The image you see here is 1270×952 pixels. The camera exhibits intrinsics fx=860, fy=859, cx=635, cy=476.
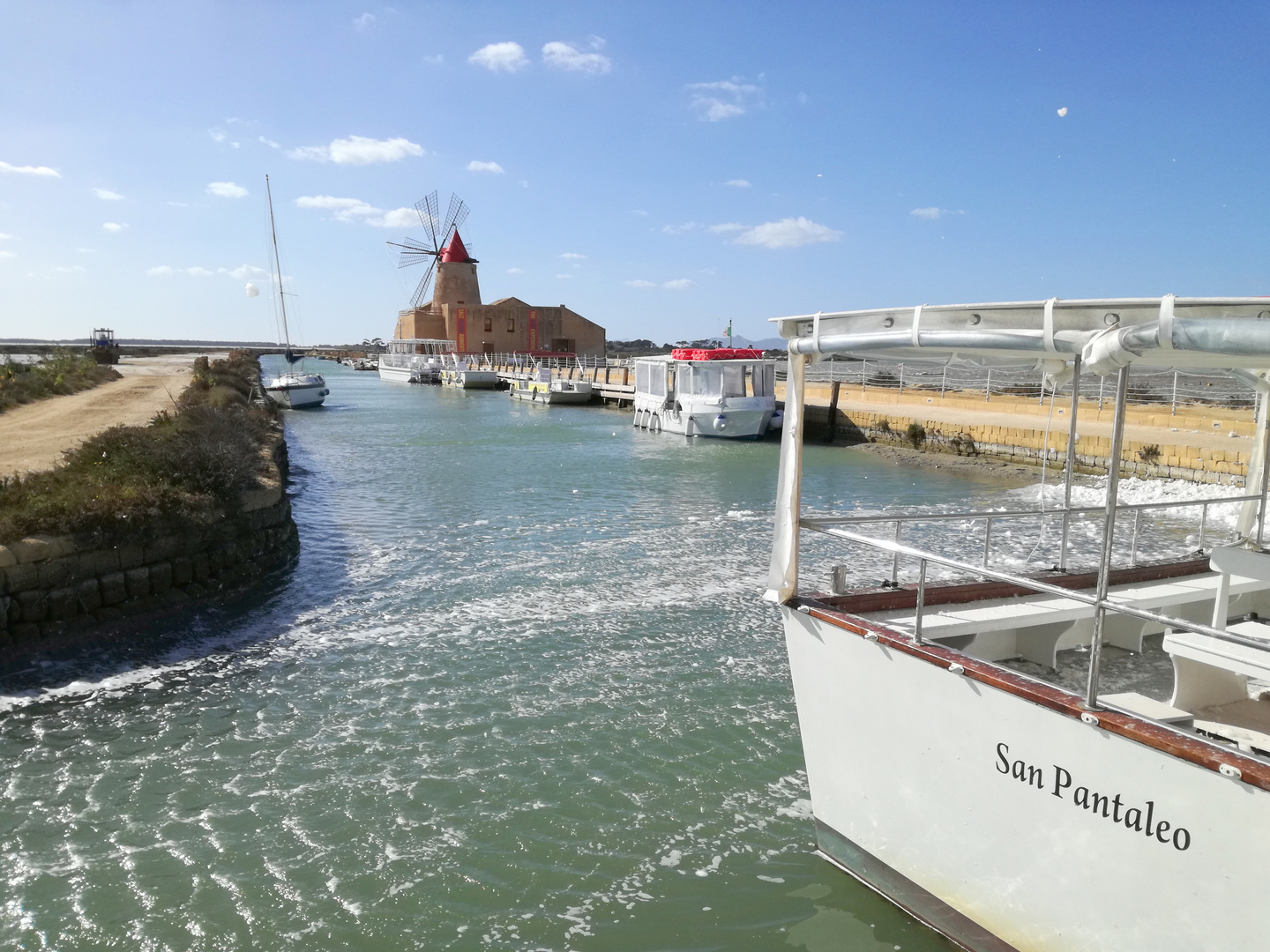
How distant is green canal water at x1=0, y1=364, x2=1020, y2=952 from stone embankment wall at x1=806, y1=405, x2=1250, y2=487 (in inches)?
297

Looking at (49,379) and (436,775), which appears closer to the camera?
(436,775)

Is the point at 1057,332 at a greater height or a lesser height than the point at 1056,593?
greater

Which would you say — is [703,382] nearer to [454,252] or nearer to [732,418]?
[732,418]

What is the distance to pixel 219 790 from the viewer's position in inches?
232

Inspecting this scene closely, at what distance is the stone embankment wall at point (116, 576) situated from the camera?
27.2 feet

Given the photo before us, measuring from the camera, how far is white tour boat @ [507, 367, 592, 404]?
161 ft

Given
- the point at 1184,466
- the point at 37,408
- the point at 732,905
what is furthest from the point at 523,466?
the point at 732,905

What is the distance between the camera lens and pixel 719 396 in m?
30.8

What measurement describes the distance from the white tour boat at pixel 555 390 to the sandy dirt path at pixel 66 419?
22.1 meters

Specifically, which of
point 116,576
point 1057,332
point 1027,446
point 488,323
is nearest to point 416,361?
point 488,323

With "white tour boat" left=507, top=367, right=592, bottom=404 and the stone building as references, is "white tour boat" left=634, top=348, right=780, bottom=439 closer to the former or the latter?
"white tour boat" left=507, top=367, right=592, bottom=404

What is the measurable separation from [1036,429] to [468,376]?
1820 inches

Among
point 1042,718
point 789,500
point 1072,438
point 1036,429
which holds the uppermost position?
point 1072,438

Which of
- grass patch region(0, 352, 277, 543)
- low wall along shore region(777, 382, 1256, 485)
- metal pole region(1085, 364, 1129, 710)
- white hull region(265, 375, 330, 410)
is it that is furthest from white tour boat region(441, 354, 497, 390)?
metal pole region(1085, 364, 1129, 710)
